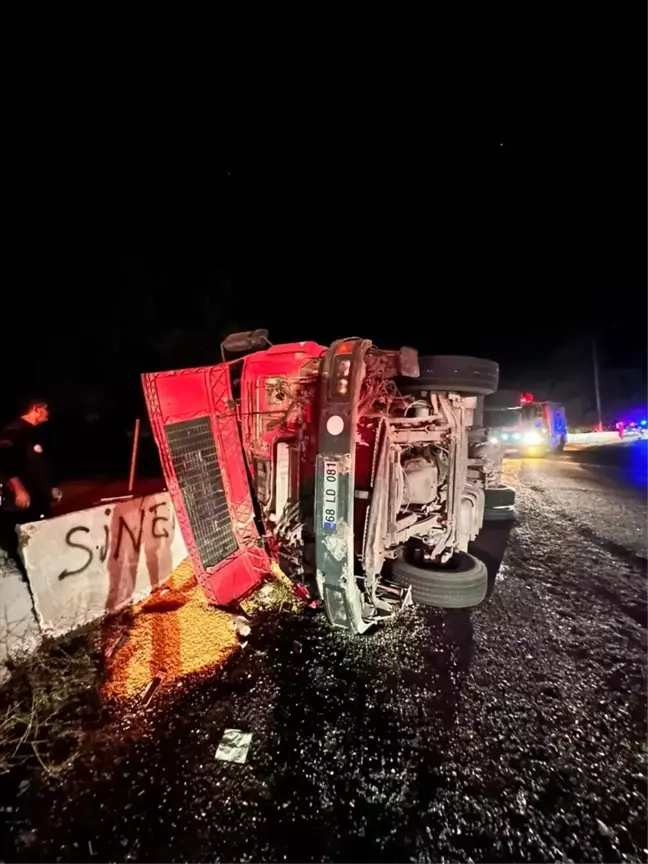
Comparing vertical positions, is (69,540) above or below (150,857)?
above

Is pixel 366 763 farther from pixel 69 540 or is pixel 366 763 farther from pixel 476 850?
pixel 69 540

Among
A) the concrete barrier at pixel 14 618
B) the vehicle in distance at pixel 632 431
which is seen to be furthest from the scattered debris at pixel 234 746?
the vehicle in distance at pixel 632 431

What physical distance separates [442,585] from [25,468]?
4.52m

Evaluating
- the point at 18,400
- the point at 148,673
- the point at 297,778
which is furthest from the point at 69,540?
the point at 18,400

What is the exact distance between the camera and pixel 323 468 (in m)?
2.93

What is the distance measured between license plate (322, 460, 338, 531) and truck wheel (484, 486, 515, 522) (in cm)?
461

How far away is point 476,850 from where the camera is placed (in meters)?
1.85

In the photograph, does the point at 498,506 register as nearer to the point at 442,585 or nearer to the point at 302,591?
the point at 442,585

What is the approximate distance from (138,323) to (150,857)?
20.8m

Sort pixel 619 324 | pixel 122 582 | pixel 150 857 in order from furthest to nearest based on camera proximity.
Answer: pixel 619 324 < pixel 122 582 < pixel 150 857

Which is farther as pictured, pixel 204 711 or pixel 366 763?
pixel 204 711

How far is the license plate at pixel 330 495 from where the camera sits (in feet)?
Result: 9.51

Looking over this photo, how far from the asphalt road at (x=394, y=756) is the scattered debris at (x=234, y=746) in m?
0.04

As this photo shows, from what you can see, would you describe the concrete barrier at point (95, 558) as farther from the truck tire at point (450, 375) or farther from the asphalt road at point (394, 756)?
the truck tire at point (450, 375)
